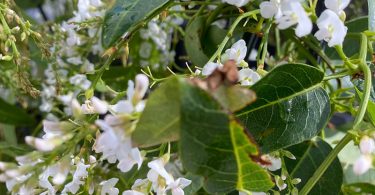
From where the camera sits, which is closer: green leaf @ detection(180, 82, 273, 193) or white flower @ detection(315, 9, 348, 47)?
green leaf @ detection(180, 82, 273, 193)

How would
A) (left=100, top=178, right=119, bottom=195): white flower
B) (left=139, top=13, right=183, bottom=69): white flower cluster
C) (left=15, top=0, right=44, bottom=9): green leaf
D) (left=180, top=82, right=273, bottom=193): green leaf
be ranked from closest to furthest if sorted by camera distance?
(left=180, top=82, right=273, bottom=193): green leaf
(left=100, top=178, right=119, bottom=195): white flower
(left=139, top=13, right=183, bottom=69): white flower cluster
(left=15, top=0, right=44, bottom=9): green leaf

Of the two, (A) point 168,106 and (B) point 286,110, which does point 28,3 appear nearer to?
(B) point 286,110

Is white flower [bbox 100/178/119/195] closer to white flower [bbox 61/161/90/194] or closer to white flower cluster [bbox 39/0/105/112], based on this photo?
white flower [bbox 61/161/90/194]

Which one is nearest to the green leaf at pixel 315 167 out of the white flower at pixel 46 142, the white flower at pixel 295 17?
the white flower at pixel 295 17

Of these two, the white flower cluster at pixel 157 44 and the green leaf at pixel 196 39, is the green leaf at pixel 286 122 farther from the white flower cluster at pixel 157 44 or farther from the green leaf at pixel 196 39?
the white flower cluster at pixel 157 44

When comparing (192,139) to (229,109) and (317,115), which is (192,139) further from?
(317,115)

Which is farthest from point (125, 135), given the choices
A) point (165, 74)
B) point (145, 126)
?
point (165, 74)

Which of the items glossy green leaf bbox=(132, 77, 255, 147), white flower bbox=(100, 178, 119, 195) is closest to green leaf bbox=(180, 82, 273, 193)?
glossy green leaf bbox=(132, 77, 255, 147)
